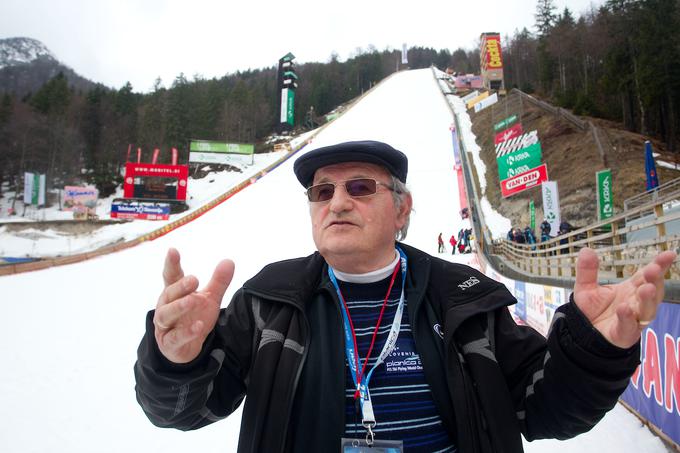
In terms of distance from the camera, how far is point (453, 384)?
1499mm

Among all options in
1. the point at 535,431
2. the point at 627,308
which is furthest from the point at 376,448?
the point at 627,308

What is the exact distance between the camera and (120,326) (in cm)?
753

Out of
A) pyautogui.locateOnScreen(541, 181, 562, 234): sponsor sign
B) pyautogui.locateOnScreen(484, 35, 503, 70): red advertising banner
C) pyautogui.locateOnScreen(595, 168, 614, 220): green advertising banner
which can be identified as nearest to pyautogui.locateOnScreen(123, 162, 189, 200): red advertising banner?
pyautogui.locateOnScreen(541, 181, 562, 234): sponsor sign

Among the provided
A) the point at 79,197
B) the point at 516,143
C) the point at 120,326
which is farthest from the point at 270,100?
the point at 120,326

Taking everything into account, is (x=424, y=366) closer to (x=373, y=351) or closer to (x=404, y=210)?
(x=373, y=351)

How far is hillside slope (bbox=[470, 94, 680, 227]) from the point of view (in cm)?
1731

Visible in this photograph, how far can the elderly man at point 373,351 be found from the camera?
1.34 metres

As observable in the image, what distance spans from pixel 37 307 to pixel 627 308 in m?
11.1

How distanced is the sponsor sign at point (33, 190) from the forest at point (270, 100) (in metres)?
8.97

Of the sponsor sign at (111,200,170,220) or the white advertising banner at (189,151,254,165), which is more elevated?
the white advertising banner at (189,151,254,165)

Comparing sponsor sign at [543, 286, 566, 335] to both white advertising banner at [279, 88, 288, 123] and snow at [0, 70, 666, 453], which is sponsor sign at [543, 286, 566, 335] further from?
white advertising banner at [279, 88, 288, 123]

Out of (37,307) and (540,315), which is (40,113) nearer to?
(37,307)

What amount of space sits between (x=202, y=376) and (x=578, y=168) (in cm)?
2330

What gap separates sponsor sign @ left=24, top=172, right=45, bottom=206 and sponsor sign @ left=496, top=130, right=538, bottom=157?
40375mm
